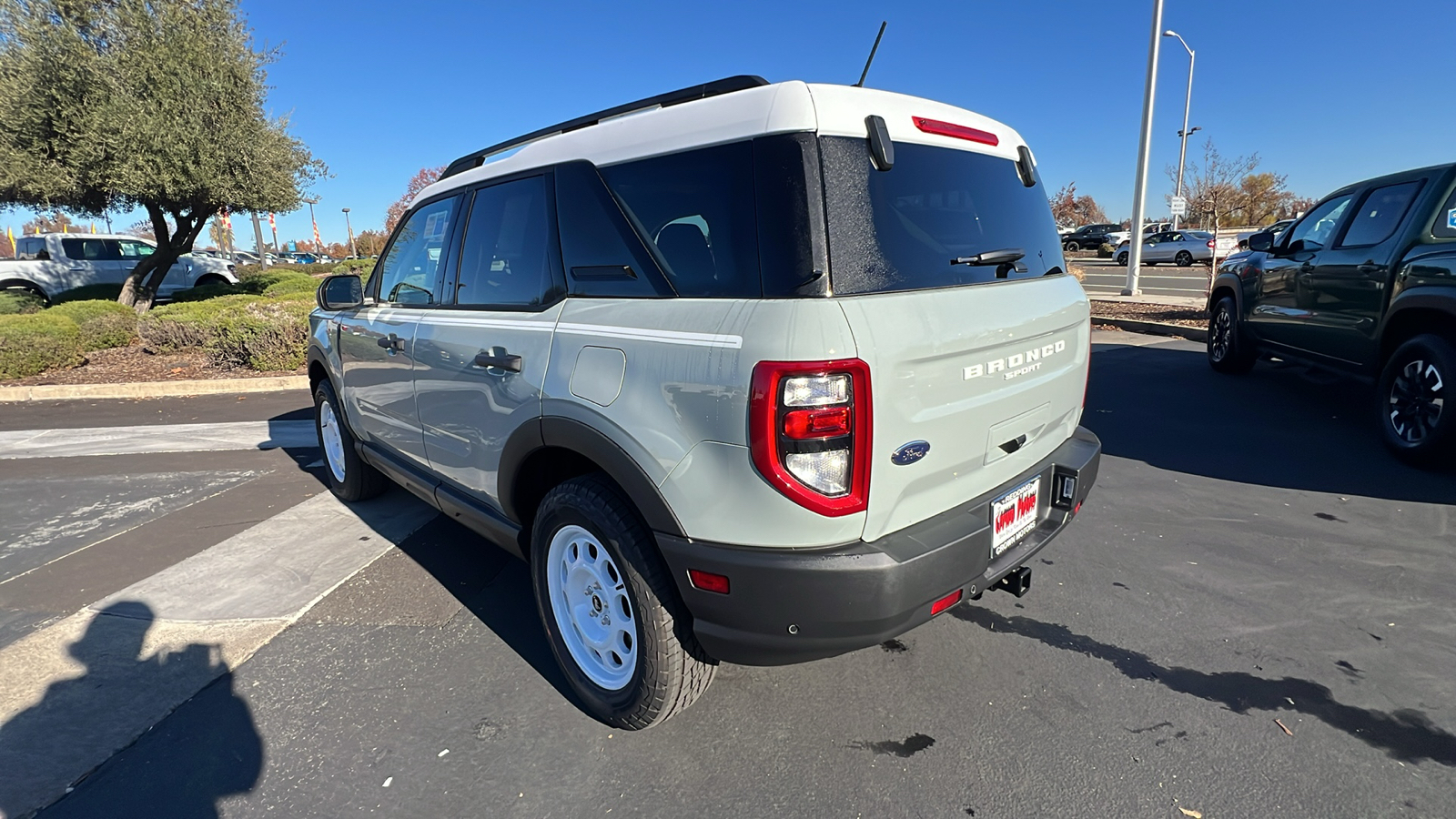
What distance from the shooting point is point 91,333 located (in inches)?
412

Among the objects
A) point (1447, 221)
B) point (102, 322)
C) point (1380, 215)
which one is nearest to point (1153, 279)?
point (1380, 215)

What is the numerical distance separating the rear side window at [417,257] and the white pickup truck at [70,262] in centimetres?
1706

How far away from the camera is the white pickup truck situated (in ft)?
54.7

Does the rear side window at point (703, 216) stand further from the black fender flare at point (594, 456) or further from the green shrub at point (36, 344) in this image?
the green shrub at point (36, 344)

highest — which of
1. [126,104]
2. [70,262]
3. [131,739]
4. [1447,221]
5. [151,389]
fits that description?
[126,104]

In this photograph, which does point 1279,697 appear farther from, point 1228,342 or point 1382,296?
point 1228,342

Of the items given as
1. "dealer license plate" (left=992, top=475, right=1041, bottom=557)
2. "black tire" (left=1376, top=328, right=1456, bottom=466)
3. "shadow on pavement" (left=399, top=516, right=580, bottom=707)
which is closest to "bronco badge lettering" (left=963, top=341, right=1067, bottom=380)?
"dealer license plate" (left=992, top=475, right=1041, bottom=557)

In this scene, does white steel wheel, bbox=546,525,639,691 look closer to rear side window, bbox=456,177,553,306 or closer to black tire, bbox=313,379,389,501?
rear side window, bbox=456,177,553,306

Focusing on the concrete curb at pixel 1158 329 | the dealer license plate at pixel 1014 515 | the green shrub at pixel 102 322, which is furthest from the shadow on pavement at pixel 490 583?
the concrete curb at pixel 1158 329

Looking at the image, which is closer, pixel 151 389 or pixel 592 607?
pixel 592 607

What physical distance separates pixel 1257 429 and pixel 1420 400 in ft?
3.62

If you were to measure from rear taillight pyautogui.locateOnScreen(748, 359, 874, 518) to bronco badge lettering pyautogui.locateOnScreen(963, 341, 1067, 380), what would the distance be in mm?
485

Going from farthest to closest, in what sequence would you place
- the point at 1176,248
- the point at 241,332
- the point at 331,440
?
the point at 1176,248 → the point at 241,332 → the point at 331,440

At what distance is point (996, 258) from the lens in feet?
7.95
